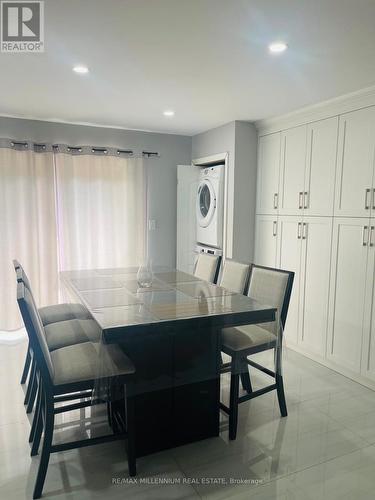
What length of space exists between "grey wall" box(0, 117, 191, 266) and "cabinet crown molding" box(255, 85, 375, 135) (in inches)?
45.0

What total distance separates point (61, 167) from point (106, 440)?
2.93 metres

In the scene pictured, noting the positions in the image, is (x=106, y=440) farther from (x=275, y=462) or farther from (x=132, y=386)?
(x=275, y=462)

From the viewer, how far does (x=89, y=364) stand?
1.94 m

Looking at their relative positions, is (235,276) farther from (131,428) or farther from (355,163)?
(131,428)

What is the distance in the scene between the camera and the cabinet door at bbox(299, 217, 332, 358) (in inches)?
126

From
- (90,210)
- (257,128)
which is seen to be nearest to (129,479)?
(90,210)

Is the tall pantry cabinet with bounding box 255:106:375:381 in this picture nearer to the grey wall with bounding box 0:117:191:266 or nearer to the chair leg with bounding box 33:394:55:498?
the grey wall with bounding box 0:117:191:266

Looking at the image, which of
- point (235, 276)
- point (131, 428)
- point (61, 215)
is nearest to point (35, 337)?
point (131, 428)

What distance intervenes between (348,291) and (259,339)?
106 centimetres

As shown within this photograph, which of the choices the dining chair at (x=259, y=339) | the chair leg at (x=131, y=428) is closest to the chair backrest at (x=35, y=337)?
the chair leg at (x=131, y=428)

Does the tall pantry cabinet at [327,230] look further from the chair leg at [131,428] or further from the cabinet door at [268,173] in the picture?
the chair leg at [131,428]

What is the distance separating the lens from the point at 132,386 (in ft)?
6.26

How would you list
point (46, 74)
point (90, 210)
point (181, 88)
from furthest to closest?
point (90, 210) → point (181, 88) → point (46, 74)

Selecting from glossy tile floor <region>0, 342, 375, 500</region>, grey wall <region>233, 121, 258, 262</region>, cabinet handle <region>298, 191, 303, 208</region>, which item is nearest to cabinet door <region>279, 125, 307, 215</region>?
cabinet handle <region>298, 191, 303, 208</region>
